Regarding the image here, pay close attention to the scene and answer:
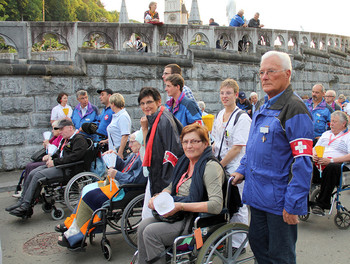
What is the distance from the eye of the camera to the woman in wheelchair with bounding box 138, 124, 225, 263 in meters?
3.08

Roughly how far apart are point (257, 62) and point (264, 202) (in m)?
10.5

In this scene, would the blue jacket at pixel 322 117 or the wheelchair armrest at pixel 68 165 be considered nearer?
the wheelchair armrest at pixel 68 165

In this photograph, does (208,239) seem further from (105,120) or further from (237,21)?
(237,21)

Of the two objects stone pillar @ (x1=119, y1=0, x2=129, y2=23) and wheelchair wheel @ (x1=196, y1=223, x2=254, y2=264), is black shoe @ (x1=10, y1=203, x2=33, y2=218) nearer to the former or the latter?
wheelchair wheel @ (x1=196, y1=223, x2=254, y2=264)

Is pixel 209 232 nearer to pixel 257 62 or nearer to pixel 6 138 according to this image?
pixel 6 138


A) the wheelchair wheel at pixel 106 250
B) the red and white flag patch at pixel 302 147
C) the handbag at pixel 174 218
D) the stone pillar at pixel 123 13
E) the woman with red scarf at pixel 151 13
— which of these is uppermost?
the stone pillar at pixel 123 13

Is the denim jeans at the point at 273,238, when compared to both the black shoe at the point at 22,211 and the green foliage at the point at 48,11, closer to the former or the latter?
the black shoe at the point at 22,211

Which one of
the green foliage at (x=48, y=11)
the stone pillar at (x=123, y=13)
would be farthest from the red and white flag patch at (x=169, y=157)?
the stone pillar at (x=123, y=13)

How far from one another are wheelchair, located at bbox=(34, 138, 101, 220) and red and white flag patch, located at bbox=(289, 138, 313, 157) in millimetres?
3752

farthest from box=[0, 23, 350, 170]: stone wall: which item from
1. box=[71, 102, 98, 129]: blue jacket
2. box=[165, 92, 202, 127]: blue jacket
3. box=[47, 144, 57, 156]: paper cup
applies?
box=[165, 92, 202, 127]: blue jacket

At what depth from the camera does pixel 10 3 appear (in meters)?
41.1

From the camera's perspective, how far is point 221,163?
3998mm

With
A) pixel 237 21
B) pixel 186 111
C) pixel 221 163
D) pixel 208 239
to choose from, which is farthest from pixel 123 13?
pixel 208 239

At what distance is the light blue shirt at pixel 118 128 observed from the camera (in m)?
5.74
